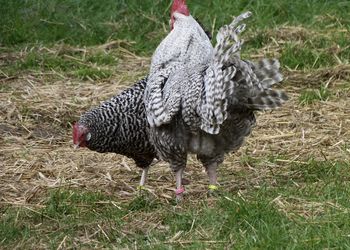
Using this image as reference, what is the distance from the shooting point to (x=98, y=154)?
7.70m

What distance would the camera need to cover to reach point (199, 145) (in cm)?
621

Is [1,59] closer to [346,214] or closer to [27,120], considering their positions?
[27,120]

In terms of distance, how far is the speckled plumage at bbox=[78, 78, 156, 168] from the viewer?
6.52 metres

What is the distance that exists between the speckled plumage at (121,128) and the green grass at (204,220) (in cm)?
36

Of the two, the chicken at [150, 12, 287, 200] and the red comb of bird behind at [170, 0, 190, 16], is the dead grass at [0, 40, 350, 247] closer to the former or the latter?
the chicken at [150, 12, 287, 200]

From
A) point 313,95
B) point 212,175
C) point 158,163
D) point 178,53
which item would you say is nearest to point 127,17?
point 313,95

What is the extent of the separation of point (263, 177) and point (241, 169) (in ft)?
1.12

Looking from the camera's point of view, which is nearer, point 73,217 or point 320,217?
point 320,217

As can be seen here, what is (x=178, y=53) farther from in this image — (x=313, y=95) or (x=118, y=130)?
(x=313, y=95)

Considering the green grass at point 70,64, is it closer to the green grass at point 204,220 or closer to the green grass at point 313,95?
the green grass at point 313,95

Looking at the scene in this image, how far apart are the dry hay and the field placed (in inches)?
0.6

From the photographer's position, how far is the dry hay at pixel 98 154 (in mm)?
6930

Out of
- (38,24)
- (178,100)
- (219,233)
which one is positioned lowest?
(38,24)

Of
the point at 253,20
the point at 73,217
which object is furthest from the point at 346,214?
the point at 253,20
